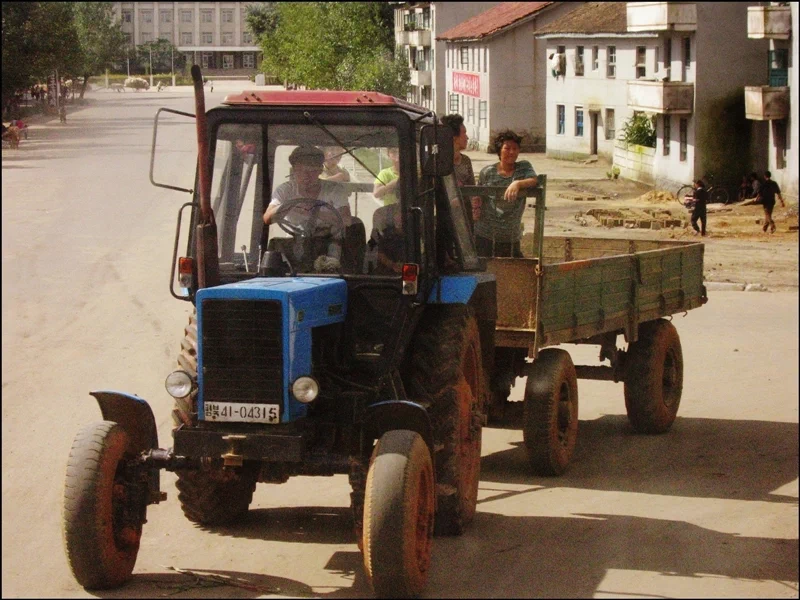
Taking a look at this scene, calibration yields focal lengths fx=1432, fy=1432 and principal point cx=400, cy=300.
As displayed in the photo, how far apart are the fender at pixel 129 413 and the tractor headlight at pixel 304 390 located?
0.83m

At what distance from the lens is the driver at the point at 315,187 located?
712cm

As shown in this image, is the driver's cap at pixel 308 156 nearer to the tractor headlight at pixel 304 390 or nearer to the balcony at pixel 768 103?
the tractor headlight at pixel 304 390

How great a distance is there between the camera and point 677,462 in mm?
9836

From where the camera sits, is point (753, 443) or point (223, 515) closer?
point (223, 515)

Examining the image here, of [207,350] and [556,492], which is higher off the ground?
[207,350]

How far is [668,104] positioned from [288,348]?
89.9ft

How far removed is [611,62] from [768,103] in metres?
17.6

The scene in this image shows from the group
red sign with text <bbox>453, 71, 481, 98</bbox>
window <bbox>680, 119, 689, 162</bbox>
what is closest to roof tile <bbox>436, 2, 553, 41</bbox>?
red sign with text <bbox>453, 71, 481, 98</bbox>

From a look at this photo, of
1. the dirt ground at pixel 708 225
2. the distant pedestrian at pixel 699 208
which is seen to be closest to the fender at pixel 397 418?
the dirt ground at pixel 708 225

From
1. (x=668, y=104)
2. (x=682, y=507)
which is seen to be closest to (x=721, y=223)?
(x=668, y=104)

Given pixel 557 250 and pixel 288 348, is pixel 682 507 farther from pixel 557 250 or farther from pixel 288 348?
pixel 557 250

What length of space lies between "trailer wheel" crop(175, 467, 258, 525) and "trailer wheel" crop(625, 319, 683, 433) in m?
3.88

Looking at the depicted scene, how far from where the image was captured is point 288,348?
6371 millimetres

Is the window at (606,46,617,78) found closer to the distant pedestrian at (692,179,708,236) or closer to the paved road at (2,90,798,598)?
the distant pedestrian at (692,179,708,236)
